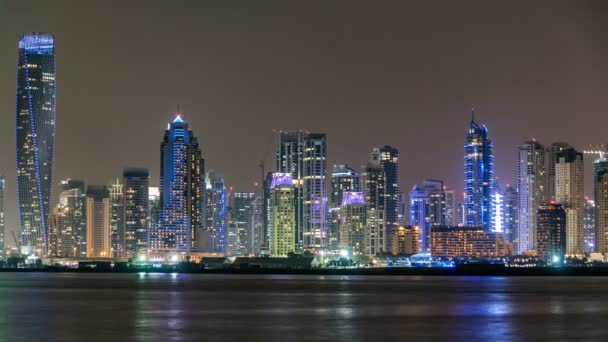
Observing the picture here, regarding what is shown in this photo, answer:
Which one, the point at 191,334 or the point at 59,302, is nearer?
the point at 191,334

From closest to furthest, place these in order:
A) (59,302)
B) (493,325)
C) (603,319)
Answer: (493,325) < (603,319) < (59,302)

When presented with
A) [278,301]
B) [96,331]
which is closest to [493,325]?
[96,331]

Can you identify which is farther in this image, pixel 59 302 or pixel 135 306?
pixel 59 302

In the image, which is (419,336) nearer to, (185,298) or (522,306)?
(522,306)

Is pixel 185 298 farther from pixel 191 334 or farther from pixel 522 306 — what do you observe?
pixel 191 334

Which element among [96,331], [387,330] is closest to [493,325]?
[387,330]

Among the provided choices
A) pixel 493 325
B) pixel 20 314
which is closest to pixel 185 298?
pixel 20 314

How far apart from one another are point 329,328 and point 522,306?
28.4 m

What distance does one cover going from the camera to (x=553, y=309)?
73.7 metres

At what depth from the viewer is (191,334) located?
1999 inches

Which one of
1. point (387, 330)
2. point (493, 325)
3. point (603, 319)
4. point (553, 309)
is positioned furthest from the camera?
point (553, 309)

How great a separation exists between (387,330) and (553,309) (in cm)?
2433

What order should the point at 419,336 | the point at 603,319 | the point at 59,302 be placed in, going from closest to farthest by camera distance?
the point at 419,336
the point at 603,319
the point at 59,302

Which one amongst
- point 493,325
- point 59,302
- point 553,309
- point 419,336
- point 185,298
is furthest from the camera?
point 185,298
